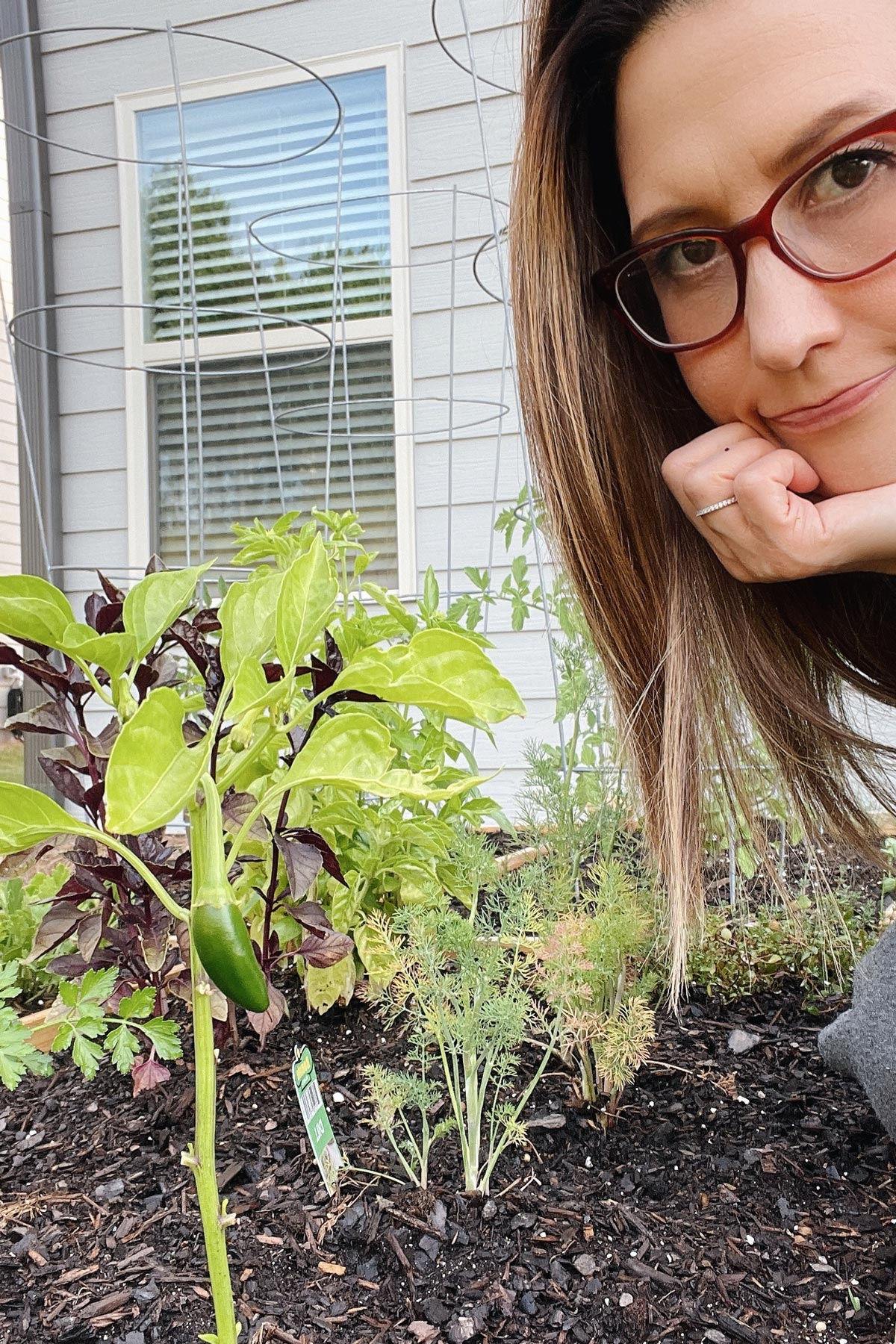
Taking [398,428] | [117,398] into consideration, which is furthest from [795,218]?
[117,398]

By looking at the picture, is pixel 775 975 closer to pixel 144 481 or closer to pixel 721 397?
pixel 721 397

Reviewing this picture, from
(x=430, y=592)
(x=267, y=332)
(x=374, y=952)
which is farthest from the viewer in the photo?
(x=267, y=332)

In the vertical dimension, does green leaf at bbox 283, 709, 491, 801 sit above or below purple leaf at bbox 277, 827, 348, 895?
above

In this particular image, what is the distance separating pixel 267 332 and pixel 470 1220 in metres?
2.86

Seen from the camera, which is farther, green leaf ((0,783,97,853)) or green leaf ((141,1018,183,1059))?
green leaf ((141,1018,183,1059))

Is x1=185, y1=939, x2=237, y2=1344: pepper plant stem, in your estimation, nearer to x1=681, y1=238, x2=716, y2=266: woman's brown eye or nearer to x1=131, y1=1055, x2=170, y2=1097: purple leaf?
x1=131, y1=1055, x2=170, y2=1097: purple leaf

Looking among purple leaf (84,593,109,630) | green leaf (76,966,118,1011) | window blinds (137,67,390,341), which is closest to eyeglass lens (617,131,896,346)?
purple leaf (84,593,109,630)

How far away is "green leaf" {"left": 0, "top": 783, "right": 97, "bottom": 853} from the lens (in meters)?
0.50

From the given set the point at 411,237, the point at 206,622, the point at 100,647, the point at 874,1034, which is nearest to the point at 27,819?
the point at 100,647

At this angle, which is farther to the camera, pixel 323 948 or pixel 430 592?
pixel 430 592

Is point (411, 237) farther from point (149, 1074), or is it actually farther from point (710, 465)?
point (149, 1074)

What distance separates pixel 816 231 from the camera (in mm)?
766

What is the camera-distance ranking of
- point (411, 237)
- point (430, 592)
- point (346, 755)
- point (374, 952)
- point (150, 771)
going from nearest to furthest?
point (150, 771) → point (346, 755) → point (374, 952) → point (430, 592) → point (411, 237)

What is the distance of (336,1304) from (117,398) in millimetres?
3072
